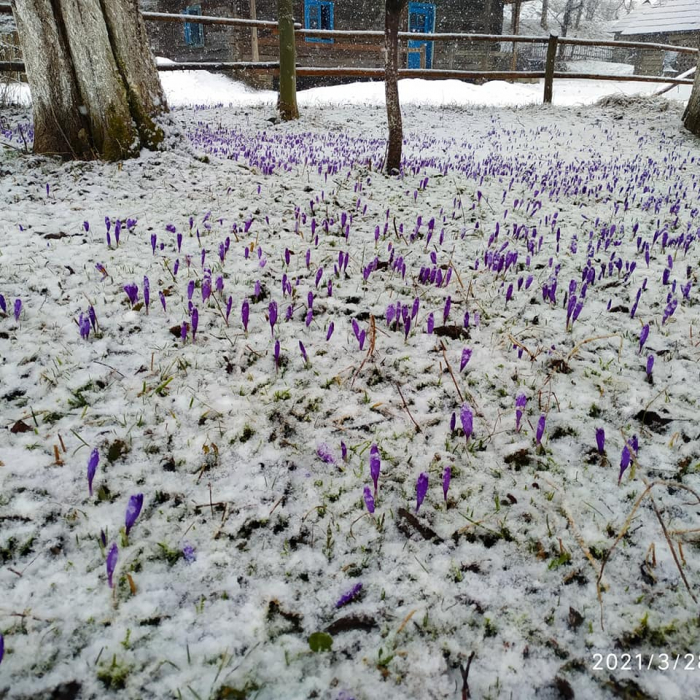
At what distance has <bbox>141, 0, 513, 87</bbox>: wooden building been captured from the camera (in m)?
23.9

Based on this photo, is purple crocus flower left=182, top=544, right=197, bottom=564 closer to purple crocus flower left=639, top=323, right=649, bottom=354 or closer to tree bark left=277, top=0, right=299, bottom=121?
purple crocus flower left=639, top=323, right=649, bottom=354

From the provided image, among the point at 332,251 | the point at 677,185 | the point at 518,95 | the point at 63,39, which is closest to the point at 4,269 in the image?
the point at 332,251

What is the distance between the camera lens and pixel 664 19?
3825cm

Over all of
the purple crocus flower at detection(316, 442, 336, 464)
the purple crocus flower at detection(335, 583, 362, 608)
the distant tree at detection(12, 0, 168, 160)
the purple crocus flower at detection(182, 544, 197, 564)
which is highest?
the distant tree at detection(12, 0, 168, 160)

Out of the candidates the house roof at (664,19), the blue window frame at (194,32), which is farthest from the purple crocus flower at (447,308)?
the house roof at (664,19)

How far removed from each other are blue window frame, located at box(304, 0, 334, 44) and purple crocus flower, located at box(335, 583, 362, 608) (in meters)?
27.1

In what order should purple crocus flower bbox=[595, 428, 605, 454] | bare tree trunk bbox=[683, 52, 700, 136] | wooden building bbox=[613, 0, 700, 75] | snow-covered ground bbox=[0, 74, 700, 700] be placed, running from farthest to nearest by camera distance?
wooden building bbox=[613, 0, 700, 75] < bare tree trunk bbox=[683, 52, 700, 136] < purple crocus flower bbox=[595, 428, 605, 454] < snow-covered ground bbox=[0, 74, 700, 700]

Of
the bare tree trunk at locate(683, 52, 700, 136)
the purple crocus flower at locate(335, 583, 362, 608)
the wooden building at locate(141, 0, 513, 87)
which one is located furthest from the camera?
the wooden building at locate(141, 0, 513, 87)

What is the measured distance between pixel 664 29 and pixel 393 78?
44.8 m

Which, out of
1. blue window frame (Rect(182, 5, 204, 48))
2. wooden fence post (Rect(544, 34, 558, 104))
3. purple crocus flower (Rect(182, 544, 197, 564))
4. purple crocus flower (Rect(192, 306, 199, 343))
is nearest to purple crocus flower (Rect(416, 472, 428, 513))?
purple crocus flower (Rect(182, 544, 197, 564))

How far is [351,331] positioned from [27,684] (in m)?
2.07

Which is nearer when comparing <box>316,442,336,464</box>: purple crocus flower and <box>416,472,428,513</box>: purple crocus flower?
<box>416,472,428,513</box>: purple crocus flower

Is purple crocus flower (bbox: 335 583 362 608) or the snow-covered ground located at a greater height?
the snow-covered ground

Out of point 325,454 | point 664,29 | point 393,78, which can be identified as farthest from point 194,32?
point 664,29
